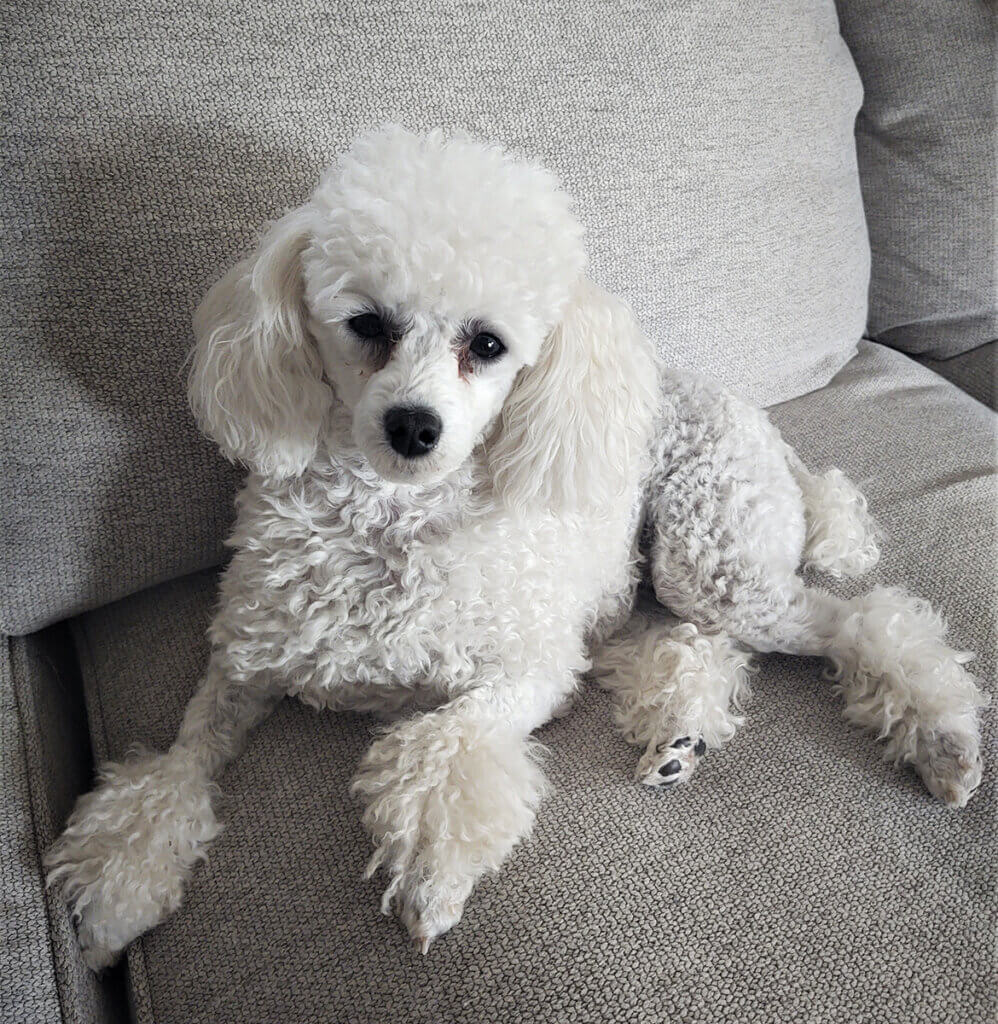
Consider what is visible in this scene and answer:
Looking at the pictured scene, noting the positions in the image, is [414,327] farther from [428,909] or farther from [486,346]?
[428,909]

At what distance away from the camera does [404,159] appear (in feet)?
2.78

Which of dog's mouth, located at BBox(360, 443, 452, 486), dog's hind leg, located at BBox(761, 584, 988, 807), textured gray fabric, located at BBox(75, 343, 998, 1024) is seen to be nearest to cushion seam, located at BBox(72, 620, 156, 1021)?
textured gray fabric, located at BBox(75, 343, 998, 1024)

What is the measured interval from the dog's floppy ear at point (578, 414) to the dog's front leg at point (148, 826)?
16.6 inches

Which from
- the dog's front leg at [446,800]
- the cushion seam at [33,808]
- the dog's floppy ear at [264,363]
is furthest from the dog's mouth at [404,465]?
the cushion seam at [33,808]

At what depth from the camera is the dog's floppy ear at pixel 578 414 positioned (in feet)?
2.91

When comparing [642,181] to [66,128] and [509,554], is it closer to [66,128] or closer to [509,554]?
[509,554]

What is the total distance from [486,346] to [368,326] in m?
0.13

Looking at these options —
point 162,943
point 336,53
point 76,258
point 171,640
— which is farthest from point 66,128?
point 162,943

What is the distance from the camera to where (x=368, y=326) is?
84cm

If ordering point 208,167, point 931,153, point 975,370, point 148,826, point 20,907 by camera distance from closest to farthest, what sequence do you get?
point 20,907 → point 148,826 → point 208,167 → point 931,153 → point 975,370

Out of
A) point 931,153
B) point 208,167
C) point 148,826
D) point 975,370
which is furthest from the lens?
point 975,370

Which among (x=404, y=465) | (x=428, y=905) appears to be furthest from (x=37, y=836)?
(x=404, y=465)

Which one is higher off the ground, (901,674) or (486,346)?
(486,346)

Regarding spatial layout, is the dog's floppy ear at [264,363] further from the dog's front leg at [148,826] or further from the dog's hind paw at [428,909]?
the dog's hind paw at [428,909]
